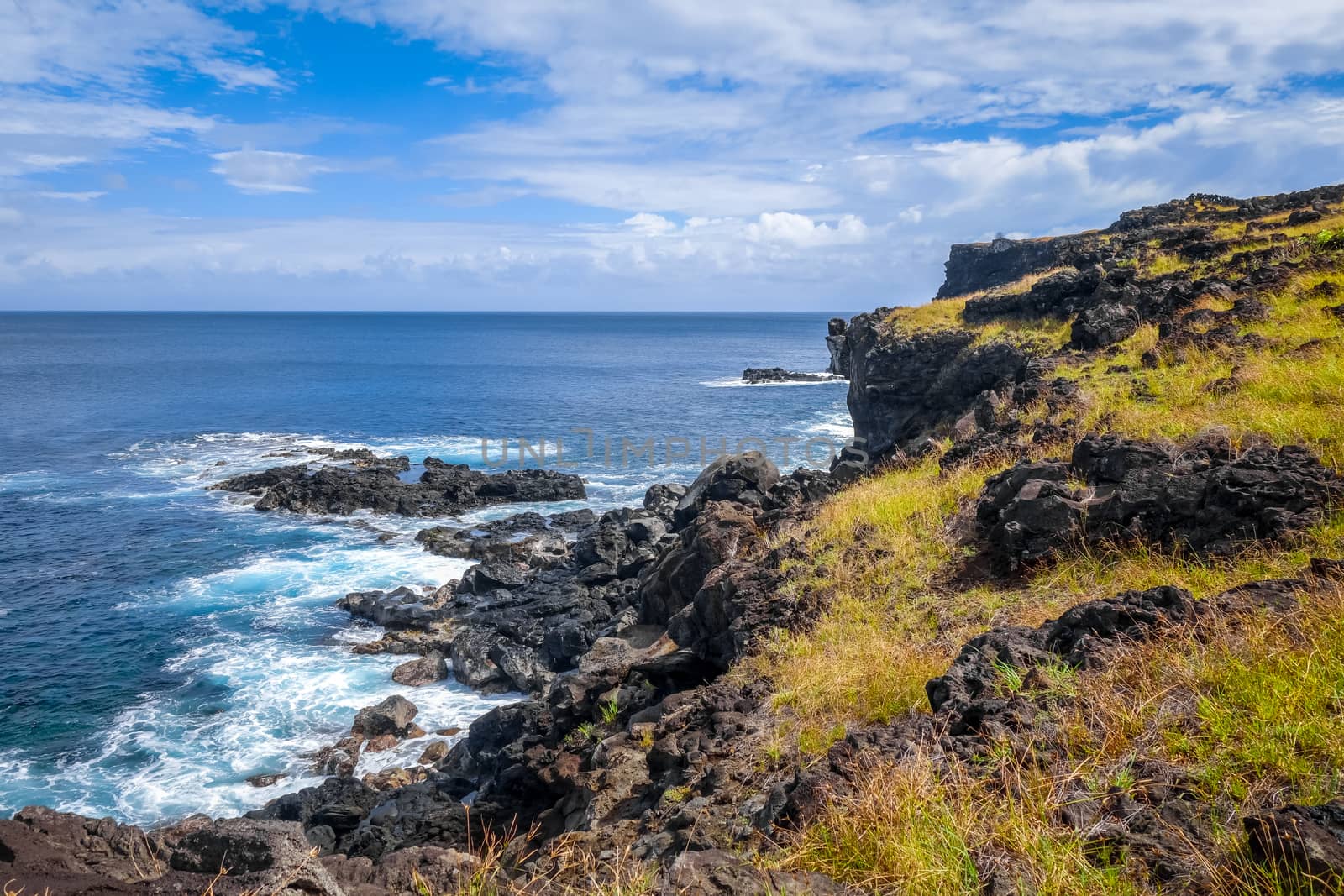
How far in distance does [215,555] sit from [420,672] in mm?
16448

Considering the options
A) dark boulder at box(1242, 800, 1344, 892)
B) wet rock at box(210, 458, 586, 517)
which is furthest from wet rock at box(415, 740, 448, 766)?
wet rock at box(210, 458, 586, 517)

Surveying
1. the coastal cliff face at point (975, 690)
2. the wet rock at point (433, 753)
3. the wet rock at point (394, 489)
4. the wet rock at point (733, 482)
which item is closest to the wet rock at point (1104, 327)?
the coastal cliff face at point (975, 690)

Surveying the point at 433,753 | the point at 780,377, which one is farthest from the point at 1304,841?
the point at 780,377

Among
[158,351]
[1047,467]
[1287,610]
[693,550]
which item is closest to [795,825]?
[1287,610]

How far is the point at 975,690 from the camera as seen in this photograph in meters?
6.61

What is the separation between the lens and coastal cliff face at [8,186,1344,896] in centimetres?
450

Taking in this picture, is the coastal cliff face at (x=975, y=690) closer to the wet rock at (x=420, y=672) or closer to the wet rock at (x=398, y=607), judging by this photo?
the wet rock at (x=420, y=672)

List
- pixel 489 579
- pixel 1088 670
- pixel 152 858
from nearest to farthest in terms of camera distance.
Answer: pixel 1088 670 → pixel 152 858 → pixel 489 579

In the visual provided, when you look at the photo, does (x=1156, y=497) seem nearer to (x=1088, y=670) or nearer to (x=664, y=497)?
(x=1088, y=670)

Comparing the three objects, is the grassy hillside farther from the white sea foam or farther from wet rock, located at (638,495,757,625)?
the white sea foam

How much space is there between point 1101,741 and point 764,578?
7.41 metres

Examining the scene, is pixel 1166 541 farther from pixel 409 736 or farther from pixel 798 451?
pixel 798 451

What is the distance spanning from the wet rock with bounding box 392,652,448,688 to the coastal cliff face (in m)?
2.42

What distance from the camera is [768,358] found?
14600 cm
